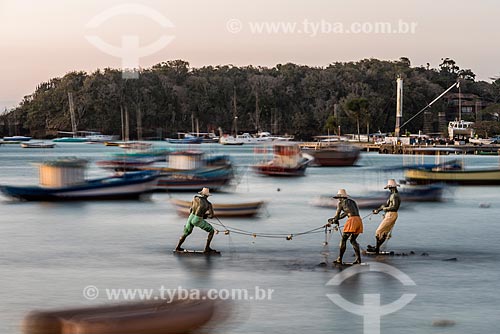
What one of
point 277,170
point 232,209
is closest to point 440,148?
point 277,170

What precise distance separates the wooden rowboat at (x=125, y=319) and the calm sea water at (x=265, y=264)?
4.25m

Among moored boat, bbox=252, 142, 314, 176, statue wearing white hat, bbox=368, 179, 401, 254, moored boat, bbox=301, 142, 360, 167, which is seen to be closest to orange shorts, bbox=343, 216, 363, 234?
statue wearing white hat, bbox=368, 179, 401, 254

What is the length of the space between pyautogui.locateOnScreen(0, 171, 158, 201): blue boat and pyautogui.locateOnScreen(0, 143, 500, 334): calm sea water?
36.3 inches

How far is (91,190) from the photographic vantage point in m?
57.3

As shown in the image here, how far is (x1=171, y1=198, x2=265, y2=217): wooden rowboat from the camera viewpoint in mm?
43819

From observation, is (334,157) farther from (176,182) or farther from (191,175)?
(176,182)

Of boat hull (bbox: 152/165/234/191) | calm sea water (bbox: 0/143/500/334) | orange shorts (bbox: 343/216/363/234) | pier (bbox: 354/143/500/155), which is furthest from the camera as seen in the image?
pier (bbox: 354/143/500/155)

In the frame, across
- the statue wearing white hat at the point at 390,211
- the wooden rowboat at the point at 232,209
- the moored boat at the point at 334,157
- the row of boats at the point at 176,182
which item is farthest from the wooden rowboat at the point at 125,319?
the moored boat at the point at 334,157

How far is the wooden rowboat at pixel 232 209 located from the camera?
144 ft

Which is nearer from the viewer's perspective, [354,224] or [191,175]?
[354,224]

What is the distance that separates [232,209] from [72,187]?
16650 millimetres

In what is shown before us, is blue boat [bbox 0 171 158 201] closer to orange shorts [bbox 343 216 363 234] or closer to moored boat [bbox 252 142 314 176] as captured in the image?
moored boat [bbox 252 142 314 176]

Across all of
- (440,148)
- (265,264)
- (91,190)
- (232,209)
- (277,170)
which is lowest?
(265,264)

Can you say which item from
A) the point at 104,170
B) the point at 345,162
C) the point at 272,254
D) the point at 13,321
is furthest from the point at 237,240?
the point at 345,162
